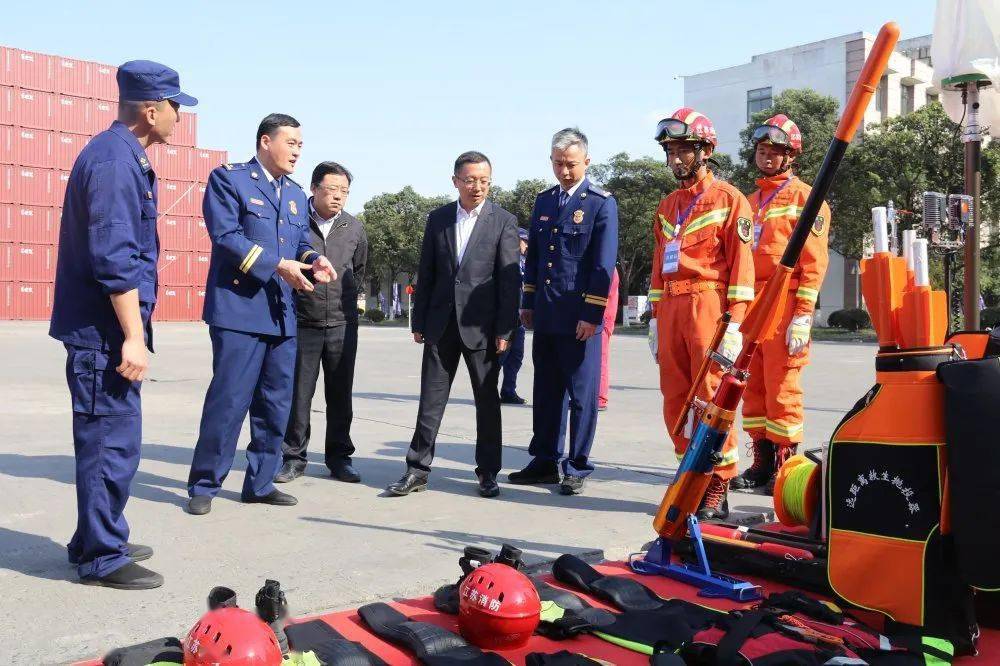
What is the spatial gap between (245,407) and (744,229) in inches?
115

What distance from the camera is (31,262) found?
48625mm

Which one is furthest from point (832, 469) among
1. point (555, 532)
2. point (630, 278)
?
point (630, 278)

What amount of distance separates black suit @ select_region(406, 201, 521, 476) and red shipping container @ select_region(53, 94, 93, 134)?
51.3 metres

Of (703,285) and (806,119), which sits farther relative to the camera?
(806,119)

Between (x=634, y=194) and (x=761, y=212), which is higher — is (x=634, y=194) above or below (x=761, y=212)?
above

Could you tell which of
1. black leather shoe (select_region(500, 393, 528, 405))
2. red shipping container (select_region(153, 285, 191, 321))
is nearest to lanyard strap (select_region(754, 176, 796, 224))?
black leather shoe (select_region(500, 393, 528, 405))

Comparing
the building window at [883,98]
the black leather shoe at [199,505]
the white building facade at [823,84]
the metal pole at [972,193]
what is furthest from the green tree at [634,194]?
the black leather shoe at [199,505]

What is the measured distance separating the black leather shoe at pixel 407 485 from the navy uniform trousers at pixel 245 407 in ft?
2.32

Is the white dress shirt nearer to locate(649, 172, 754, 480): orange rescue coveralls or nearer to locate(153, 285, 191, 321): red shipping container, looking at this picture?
locate(649, 172, 754, 480): orange rescue coveralls

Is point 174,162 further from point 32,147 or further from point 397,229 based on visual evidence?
point 397,229

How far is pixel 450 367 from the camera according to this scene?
5773 mm

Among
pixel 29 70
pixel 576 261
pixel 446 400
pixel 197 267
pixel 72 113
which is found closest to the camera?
pixel 446 400

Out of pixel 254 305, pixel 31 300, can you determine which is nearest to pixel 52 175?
pixel 31 300

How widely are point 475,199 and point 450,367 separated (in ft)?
3.46
